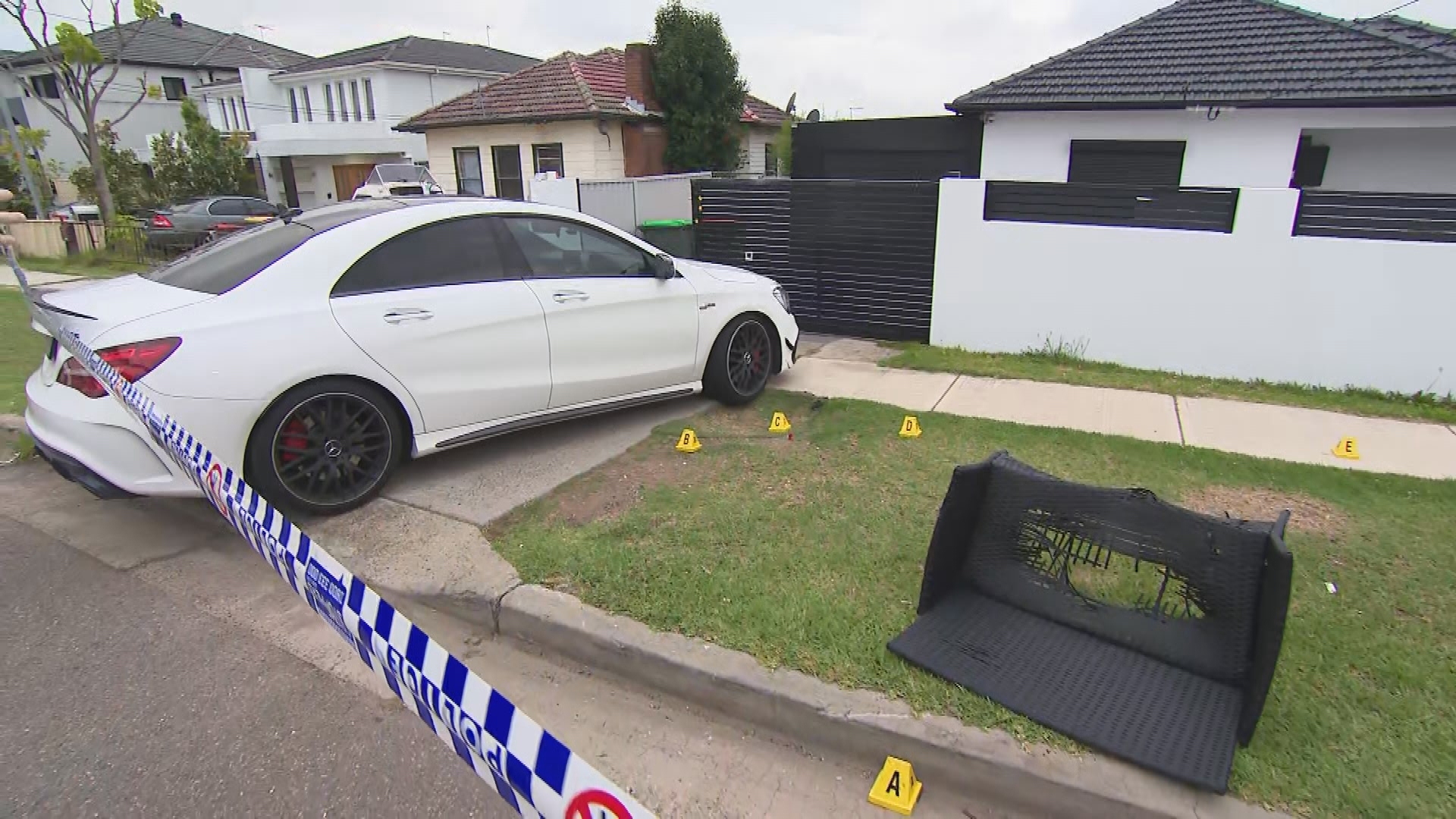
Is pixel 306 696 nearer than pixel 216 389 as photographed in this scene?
Yes

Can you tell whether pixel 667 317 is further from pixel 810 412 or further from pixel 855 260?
pixel 855 260

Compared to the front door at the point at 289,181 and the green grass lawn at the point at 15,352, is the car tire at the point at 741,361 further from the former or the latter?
the front door at the point at 289,181

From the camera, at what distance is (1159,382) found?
676cm

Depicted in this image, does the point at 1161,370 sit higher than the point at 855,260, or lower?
lower

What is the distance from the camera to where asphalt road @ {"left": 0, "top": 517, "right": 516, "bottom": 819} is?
2.53 metres

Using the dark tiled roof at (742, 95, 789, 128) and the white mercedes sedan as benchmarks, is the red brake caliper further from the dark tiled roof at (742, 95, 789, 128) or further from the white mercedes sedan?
the dark tiled roof at (742, 95, 789, 128)

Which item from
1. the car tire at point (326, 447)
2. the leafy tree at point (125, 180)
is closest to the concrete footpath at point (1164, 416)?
the car tire at point (326, 447)

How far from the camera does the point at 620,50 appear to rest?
26.4 meters

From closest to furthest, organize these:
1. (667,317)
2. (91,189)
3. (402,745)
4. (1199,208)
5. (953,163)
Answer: (402,745), (667,317), (1199,208), (953,163), (91,189)

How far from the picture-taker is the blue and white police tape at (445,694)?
1503mm

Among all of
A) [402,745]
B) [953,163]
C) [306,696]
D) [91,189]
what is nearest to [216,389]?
[306,696]

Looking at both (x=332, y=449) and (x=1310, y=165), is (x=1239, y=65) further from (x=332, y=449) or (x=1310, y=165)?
(x=332, y=449)

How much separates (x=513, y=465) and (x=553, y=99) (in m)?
18.8

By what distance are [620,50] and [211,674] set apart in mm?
26574
